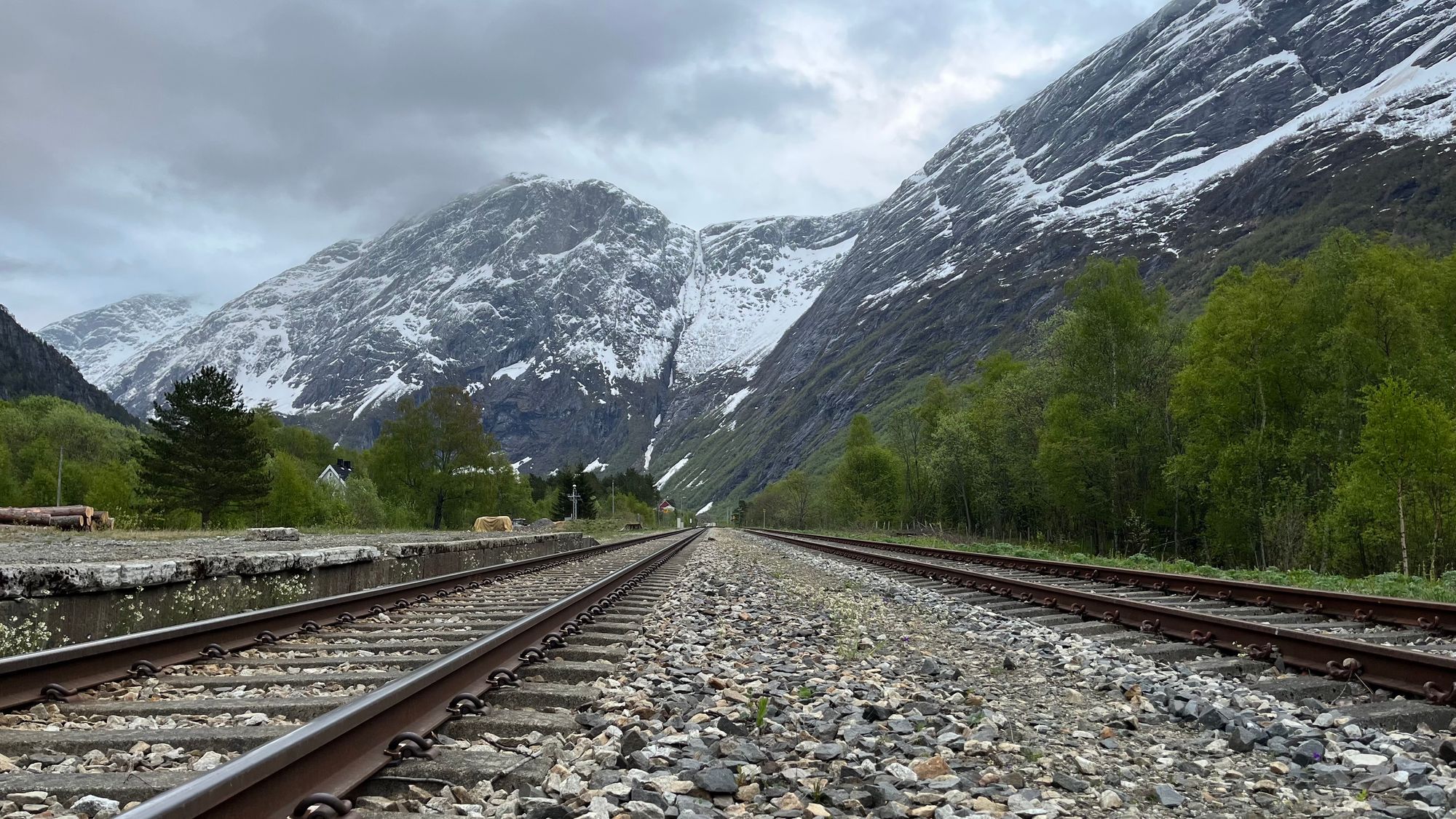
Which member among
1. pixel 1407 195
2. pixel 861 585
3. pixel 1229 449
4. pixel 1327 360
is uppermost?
pixel 1407 195

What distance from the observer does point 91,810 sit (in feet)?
8.01

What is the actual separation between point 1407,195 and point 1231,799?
16666 cm

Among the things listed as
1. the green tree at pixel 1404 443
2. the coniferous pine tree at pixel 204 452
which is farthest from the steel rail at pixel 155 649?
the coniferous pine tree at pixel 204 452

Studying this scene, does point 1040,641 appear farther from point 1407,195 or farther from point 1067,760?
point 1407,195

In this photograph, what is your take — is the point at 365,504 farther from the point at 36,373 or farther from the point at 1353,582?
the point at 36,373

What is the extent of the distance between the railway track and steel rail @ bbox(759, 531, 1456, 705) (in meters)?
4.81

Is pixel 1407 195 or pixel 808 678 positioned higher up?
pixel 1407 195

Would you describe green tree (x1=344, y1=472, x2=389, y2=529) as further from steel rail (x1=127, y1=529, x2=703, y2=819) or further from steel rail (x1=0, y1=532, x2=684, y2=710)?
steel rail (x1=127, y1=529, x2=703, y2=819)

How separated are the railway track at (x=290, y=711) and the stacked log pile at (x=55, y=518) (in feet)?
84.4

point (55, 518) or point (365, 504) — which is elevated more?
point (55, 518)

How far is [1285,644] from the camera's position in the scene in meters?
5.78

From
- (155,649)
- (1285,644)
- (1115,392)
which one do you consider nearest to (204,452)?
(155,649)

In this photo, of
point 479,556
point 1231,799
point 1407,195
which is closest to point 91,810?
point 1231,799

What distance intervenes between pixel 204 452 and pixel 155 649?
43032 mm
